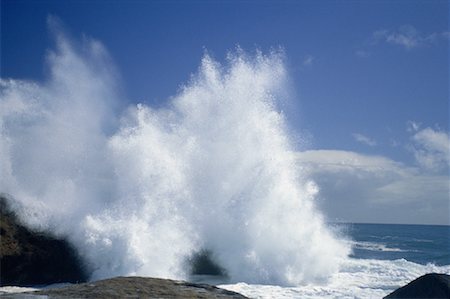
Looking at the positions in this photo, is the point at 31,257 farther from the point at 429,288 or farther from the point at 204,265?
the point at 429,288

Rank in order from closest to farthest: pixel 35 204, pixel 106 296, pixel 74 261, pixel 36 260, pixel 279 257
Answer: pixel 106 296 < pixel 36 260 < pixel 74 261 < pixel 35 204 < pixel 279 257

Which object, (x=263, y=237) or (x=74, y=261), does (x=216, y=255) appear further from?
(x=74, y=261)

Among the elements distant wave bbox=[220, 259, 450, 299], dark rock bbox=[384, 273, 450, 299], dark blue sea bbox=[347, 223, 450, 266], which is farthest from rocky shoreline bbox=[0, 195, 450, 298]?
dark blue sea bbox=[347, 223, 450, 266]

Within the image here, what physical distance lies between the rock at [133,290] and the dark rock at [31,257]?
26.7 feet

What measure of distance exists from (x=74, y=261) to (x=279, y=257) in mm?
7899

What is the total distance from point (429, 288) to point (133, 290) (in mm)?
6213

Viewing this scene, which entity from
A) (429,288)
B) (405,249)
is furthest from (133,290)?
(405,249)

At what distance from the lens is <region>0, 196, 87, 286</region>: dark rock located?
47.7 ft

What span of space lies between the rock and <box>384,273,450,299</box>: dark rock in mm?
4338

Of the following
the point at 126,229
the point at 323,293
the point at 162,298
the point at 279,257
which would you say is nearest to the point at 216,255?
the point at 279,257

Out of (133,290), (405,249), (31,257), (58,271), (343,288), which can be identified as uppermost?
(405,249)

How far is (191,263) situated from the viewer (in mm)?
18672

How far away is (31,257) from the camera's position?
1523 centimetres

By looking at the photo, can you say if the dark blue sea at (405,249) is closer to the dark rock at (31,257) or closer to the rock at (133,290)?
the dark rock at (31,257)
